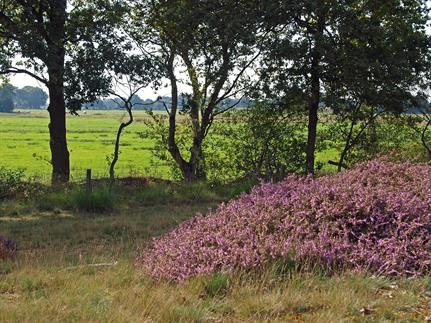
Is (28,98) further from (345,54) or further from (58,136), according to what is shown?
(345,54)

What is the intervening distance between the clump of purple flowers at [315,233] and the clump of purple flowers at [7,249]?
89.2 inches

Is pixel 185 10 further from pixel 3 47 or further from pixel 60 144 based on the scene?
pixel 60 144

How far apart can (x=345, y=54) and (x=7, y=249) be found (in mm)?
9609

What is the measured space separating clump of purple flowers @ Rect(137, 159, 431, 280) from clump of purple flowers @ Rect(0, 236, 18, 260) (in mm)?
2267

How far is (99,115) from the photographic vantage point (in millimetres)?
121375

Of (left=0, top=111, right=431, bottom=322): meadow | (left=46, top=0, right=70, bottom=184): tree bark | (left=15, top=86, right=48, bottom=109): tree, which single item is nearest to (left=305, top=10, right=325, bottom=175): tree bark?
(left=46, top=0, right=70, bottom=184): tree bark

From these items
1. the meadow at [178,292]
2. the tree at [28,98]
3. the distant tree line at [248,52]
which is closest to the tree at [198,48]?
the distant tree line at [248,52]

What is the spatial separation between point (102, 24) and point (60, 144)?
15.9ft

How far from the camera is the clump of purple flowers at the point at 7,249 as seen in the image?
282 inches

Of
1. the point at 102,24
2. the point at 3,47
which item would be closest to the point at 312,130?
the point at 102,24

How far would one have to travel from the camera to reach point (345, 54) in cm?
1372

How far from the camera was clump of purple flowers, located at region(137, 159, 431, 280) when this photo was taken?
519cm

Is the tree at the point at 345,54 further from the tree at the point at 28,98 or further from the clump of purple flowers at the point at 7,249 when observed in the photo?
the tree at the point at 28,98

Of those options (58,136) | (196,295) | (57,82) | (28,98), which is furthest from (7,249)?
(28,98)
